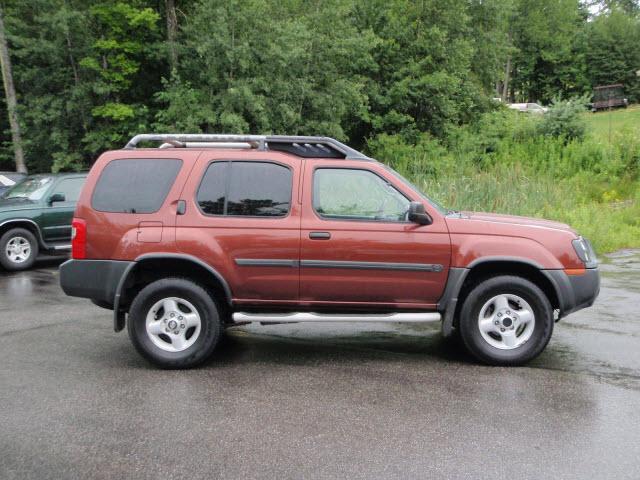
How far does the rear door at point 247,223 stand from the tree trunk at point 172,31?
17.8 meters

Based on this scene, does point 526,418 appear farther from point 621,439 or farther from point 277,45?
point 277,45

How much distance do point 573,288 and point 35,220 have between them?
31.6 feet

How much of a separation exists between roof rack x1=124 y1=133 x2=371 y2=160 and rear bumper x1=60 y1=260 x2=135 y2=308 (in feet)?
3.83

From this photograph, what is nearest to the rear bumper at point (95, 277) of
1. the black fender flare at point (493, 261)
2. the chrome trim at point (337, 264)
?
the chrome trim at point (337, 264)

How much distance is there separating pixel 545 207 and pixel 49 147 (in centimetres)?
1779

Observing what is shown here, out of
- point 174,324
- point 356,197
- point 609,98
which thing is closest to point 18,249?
point 174,324

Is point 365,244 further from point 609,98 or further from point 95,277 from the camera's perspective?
point 609,98

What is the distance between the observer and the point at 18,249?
1150 cm

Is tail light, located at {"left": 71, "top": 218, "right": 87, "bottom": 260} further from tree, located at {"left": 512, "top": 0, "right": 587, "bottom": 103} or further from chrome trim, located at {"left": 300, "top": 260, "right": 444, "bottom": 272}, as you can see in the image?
tree, located at {"left": 512, "top": 0, "right": 587, "bottom": 103}

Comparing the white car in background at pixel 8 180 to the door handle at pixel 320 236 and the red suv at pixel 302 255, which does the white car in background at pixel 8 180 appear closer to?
the red suv at pixel 302 255

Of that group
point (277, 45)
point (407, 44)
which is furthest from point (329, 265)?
point (407, 44)

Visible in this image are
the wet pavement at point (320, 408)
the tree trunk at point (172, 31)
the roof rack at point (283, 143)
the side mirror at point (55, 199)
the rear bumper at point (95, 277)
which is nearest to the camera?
the wet pavement at point (320, 408)

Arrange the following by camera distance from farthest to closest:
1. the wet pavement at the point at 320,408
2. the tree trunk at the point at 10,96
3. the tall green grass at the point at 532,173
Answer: the tree trunk at the point at 10,96
the tall green grass at the point at 532,173
the wet pavement at the point at 320,408

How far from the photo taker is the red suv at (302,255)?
5410 mm
